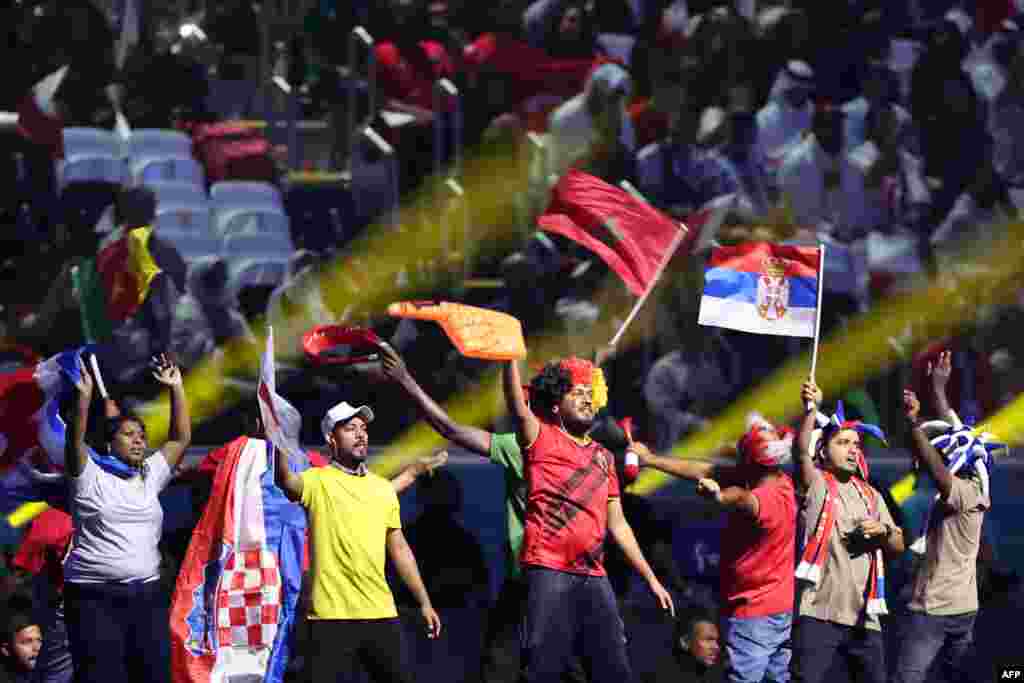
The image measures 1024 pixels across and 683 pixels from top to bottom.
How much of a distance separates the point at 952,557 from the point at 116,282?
4.16 m

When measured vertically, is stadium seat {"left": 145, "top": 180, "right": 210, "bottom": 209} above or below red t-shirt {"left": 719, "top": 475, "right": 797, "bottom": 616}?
below

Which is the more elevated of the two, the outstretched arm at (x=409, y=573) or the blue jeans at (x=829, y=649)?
the outstretched arm at (x=409, y=573)

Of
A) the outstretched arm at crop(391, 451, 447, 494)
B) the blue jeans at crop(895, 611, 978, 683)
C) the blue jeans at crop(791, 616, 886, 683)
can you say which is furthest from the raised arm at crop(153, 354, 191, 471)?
the blue jeans at crop(895, 611, 978, 683)

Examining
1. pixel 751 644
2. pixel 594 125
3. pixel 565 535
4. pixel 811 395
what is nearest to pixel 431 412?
pixel 565 535

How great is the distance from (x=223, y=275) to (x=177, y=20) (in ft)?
11.2

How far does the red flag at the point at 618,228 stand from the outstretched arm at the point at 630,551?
4.39 ft

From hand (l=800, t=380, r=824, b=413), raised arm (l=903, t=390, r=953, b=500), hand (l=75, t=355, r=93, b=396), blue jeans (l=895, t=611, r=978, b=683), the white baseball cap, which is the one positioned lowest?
blue jeans (l=895, t=611, r=978, b=683)

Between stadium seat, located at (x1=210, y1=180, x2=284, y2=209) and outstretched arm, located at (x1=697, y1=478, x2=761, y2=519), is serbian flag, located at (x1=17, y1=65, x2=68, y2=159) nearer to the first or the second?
stadium seat, located at (x1=210, y1=180, x2=284, y2=209)

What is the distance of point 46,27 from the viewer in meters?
15.3

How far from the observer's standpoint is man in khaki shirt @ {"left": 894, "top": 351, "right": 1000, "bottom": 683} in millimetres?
9367

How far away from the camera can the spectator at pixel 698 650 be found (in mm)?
9938

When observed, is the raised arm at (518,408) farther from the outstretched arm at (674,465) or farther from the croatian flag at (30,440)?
the croatian flag at (30,440)

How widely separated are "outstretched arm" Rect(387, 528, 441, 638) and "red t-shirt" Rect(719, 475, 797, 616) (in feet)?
4.32

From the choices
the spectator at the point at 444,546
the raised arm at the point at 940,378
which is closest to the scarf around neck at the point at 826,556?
the raised arm at the point at 940,378
